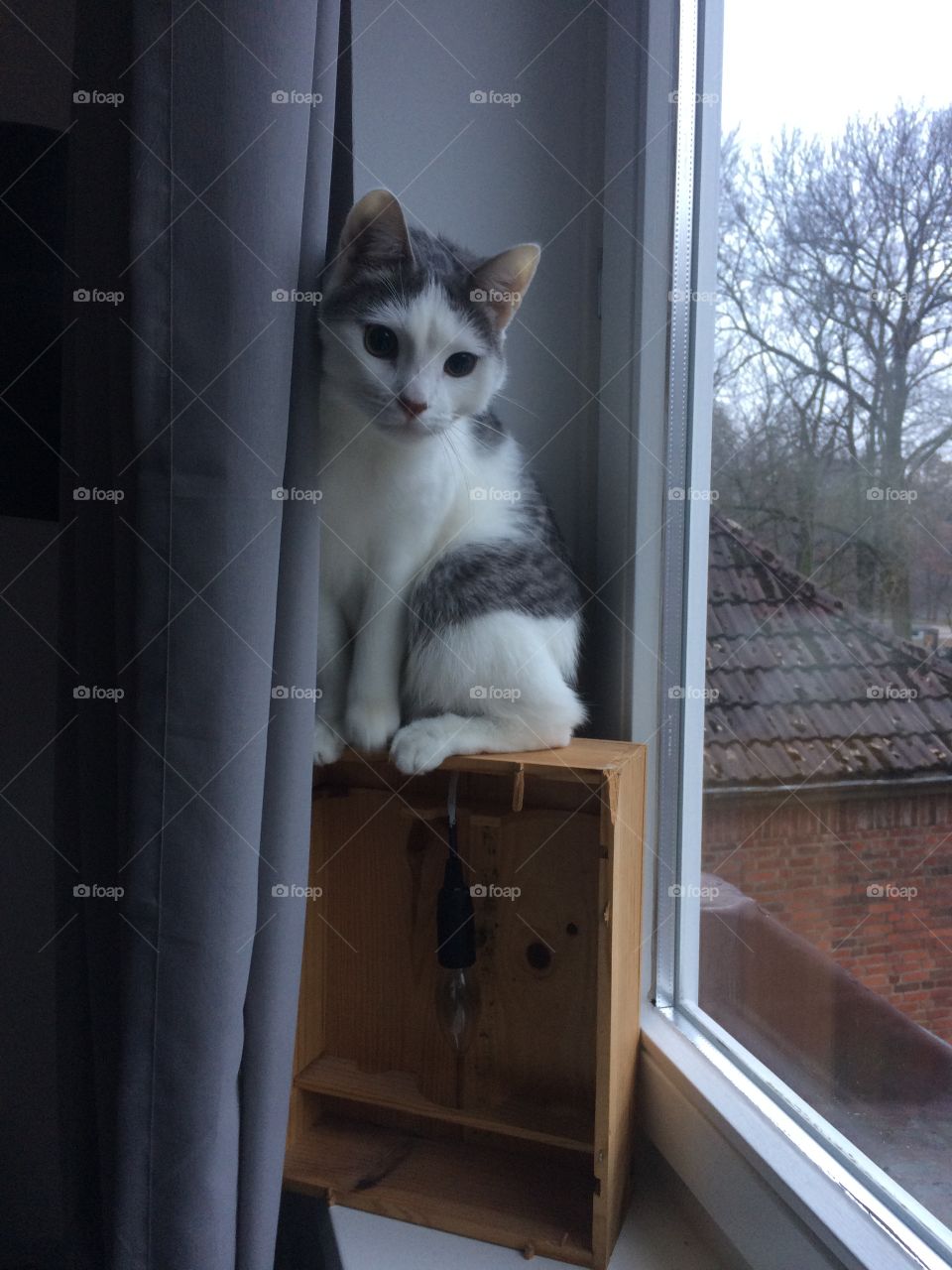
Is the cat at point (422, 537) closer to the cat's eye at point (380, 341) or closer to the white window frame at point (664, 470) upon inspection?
the cat's eye at point (380, 341)

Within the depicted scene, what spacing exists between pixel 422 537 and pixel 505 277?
0.29m

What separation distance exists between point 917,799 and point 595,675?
1.65 feet

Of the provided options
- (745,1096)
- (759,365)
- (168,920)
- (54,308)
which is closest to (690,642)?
(759,365)

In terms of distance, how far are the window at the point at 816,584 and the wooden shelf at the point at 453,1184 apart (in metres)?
0.24

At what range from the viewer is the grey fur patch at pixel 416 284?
840mm

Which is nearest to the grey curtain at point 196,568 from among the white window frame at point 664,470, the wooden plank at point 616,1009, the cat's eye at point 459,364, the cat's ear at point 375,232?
the cat's ear at point 375,232

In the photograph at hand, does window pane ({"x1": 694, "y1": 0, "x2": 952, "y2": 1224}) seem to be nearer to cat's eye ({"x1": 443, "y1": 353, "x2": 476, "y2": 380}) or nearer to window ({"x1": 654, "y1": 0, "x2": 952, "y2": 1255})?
window ({"x1": 654, "y1": 0, "x2": 952, "y2": 1255})

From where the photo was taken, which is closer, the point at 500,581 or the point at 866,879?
the point at 866,879

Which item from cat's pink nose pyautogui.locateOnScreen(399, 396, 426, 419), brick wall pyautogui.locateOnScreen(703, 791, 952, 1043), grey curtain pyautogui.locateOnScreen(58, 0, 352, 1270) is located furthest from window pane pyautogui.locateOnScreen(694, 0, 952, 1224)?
grey curtain pyautogui.locateOnScreen(58, 0, 352, 1270)

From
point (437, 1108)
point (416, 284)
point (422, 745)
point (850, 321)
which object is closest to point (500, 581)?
point (422, 745)

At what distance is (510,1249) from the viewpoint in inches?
34.0

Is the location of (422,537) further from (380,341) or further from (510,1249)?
(510,1249)

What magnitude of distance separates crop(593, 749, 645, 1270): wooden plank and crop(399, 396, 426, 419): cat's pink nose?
1.35ft

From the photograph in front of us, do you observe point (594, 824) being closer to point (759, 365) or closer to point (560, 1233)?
point (560, 1233)
